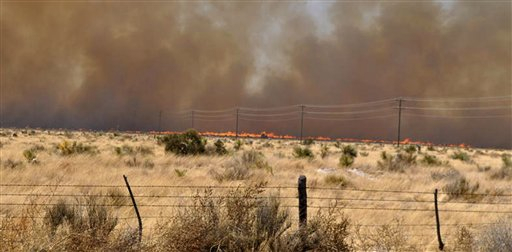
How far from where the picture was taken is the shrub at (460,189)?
16.2 metres

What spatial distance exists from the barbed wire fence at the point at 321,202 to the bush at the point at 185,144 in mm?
14270

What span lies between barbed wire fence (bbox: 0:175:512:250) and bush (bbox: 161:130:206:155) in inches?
562

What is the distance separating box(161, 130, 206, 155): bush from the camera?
1145 inches

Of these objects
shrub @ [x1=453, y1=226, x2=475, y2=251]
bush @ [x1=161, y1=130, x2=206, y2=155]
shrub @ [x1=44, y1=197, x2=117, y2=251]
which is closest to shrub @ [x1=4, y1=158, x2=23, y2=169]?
shrub @ [x1=44, y1=197, x2=117, y2=251]

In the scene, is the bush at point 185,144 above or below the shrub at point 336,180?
above

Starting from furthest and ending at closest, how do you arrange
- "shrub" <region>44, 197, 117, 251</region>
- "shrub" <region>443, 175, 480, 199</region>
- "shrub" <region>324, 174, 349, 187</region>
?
"shrub" <region>324, 174, 349, 187</region> → "shrub" <region>443, 175, 480, 199</region> → "shrub" <region>44, 197, 117, 251</region>

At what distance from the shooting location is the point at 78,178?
1606 centimetres

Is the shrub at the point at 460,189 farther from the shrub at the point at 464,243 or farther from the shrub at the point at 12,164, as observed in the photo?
the shrub at the point at 12,164

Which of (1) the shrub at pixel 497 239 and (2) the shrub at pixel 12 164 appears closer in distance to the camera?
(1) the shrub at pixel 497 239

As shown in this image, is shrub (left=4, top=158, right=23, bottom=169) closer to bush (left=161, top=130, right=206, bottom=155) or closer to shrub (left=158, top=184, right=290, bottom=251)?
bush (left=161, top=130, right=206, bottom=155)

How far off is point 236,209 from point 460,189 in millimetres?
12647

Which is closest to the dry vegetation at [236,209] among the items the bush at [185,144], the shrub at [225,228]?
the shrub at [225,228]

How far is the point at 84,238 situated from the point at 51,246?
0.47 metres

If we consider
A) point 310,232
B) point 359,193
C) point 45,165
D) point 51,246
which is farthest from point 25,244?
point 45,165
